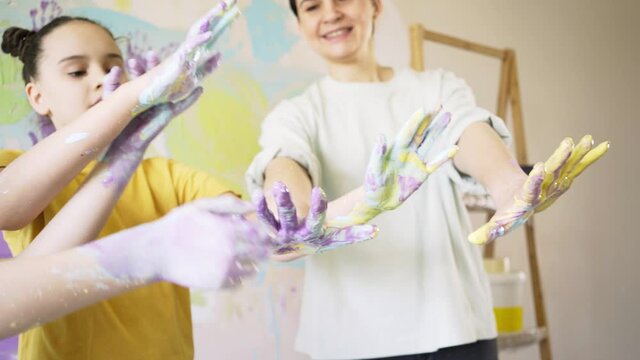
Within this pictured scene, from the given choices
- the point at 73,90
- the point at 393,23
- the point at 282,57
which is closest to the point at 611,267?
the point at 393,23

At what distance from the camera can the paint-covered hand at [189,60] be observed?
74 centimetres

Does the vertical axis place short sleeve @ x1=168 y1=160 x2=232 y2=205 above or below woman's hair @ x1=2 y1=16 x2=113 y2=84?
below

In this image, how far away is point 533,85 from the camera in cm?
206

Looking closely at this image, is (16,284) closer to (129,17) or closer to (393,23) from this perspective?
(129,17)

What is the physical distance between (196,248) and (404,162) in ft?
0.93

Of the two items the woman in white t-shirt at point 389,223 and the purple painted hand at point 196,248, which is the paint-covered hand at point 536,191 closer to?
the woman in white t-shirt at point 389,223

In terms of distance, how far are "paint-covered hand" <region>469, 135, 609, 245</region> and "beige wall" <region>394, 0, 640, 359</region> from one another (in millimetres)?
1132

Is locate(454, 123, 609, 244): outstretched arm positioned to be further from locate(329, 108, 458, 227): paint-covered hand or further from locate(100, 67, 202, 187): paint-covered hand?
locate(100, 67, 202, 187): paint-covered hand

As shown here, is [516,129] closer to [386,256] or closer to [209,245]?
[386,256]

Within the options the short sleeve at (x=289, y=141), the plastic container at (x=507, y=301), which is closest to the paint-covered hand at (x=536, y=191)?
the short sleeve at (x=289, y=141)

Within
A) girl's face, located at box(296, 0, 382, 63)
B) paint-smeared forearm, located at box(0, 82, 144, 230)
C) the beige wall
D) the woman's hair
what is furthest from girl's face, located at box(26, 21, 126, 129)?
the beige wall

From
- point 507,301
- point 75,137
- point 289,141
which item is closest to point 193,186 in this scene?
point 289,141

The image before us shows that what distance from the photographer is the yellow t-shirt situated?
800mm

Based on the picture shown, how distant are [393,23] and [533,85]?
1.99ft
